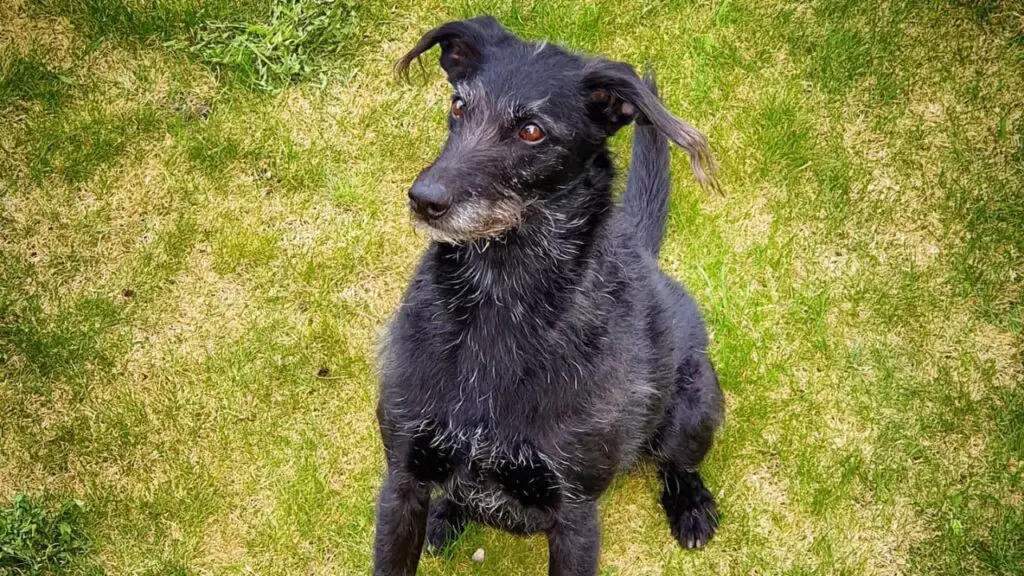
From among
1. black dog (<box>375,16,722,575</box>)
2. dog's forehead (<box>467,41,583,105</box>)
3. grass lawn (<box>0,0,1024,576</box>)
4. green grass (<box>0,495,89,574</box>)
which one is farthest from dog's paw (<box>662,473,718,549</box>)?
green grass (<box>0,495,89,574</box>)

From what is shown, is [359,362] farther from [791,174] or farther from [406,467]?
[791,174]

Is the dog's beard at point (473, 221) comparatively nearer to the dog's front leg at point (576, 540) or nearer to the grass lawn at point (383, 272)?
the dog's front leg at point (576, 540)

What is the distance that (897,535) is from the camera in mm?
5074

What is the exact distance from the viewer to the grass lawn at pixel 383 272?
197 inches

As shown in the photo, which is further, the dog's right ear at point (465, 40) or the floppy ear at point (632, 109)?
the dog's right ear at point (465, 40)

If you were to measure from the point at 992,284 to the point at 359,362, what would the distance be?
13.4ft

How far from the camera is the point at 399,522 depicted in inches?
157

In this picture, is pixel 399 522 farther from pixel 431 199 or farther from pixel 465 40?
pixel 465 40

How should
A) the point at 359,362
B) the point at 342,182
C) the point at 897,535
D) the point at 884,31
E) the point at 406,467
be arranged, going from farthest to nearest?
the point at 884,31 → the point at 342,182 → the point at 359,362 → the point at 897,535 → the point at 406,467

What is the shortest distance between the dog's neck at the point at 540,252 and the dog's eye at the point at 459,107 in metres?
0.49

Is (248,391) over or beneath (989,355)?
beneath

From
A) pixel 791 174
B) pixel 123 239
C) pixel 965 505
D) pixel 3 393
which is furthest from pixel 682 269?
pixel 3 393

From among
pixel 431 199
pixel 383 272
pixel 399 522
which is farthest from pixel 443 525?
pixel 431 199

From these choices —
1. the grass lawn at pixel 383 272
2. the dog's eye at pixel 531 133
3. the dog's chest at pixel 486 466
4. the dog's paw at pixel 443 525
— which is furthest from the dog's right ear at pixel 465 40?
the dog's paw at pixel 443 525
